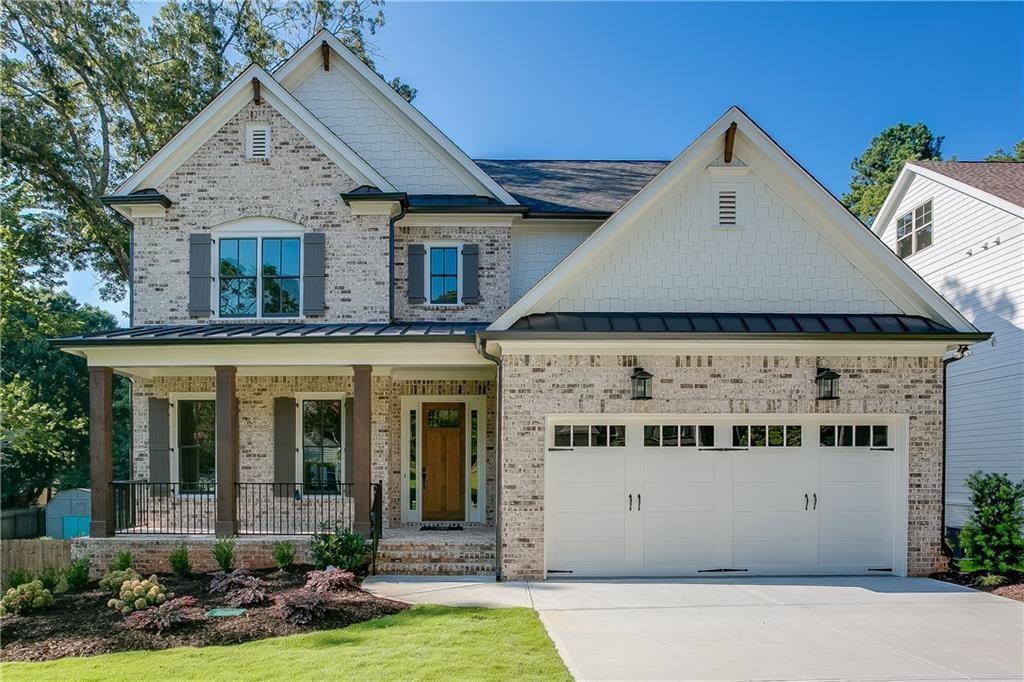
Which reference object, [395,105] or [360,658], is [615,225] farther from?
[360,658]

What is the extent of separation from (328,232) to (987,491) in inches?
457

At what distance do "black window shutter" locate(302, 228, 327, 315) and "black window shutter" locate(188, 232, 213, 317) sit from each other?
1.79 metres

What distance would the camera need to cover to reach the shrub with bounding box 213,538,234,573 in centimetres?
949

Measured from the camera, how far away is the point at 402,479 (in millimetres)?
12383

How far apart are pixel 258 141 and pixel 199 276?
2781mm

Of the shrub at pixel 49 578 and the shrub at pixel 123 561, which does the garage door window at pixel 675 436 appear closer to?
the shrub at pixel 123 561

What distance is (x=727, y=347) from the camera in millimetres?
9453

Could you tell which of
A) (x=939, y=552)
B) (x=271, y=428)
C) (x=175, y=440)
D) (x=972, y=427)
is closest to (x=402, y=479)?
(x=271, y=428)

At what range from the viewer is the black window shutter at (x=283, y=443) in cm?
1194

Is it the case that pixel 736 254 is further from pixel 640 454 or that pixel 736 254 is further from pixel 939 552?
pixel 939 552

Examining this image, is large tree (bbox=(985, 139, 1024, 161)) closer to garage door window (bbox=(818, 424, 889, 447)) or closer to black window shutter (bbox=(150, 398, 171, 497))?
garage door window (bbox=(818, 424, 889, 447))

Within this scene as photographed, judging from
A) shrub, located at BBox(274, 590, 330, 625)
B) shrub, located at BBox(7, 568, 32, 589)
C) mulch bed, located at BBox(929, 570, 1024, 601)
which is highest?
shrub, located at BBox(274, 590, 330, 625)

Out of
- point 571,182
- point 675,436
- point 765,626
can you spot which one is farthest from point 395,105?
point 765,626

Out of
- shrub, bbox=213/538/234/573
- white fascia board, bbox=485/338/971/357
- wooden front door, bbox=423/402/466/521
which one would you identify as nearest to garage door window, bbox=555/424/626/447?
white fascia board, bbox=485/338/971/357
